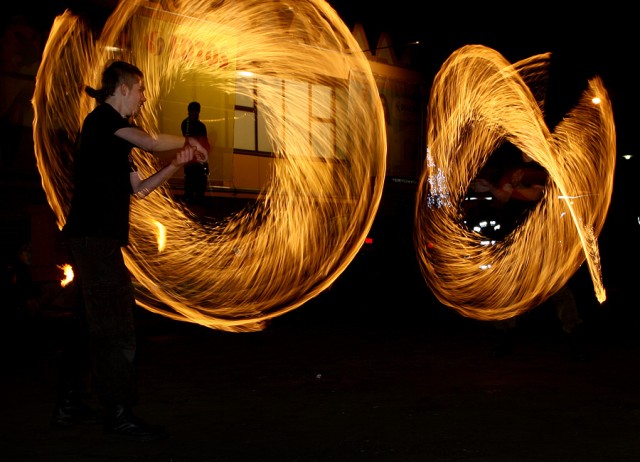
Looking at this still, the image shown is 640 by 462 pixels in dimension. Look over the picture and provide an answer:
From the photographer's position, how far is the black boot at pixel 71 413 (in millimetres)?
5480

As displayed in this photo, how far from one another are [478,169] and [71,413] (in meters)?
8.70

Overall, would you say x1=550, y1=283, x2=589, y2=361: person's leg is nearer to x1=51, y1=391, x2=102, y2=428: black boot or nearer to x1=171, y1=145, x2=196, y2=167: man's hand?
x1=51, y1=391, x2=102, y2=428: black boot

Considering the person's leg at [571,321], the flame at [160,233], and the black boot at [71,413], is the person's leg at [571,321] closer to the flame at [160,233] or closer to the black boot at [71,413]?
the flame at [160,233]

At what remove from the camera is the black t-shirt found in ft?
17.1

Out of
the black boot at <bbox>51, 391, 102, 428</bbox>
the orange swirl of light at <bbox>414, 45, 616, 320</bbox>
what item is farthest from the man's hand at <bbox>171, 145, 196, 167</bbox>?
the orange swirl of light at <bbox>414, 45, 616, 320</bbox>

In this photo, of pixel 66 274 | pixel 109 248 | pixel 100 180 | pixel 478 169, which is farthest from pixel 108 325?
pixel 478 169

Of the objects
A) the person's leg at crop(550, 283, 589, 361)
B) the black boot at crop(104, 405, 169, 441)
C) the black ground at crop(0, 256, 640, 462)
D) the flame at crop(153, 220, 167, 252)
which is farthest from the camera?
the flame at crop(153, 220, 167, 252)

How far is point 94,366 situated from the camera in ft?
17.2

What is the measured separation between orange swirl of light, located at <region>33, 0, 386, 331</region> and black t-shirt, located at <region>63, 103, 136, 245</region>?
8.97 ft

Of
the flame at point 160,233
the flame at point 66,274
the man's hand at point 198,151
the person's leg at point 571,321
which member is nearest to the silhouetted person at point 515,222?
the person's leg at point 571,321

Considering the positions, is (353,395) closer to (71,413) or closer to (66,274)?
(71,413)

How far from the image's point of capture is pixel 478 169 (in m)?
13.2

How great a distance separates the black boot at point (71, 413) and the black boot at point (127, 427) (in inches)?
14.5

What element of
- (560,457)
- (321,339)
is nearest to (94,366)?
(560,457)
